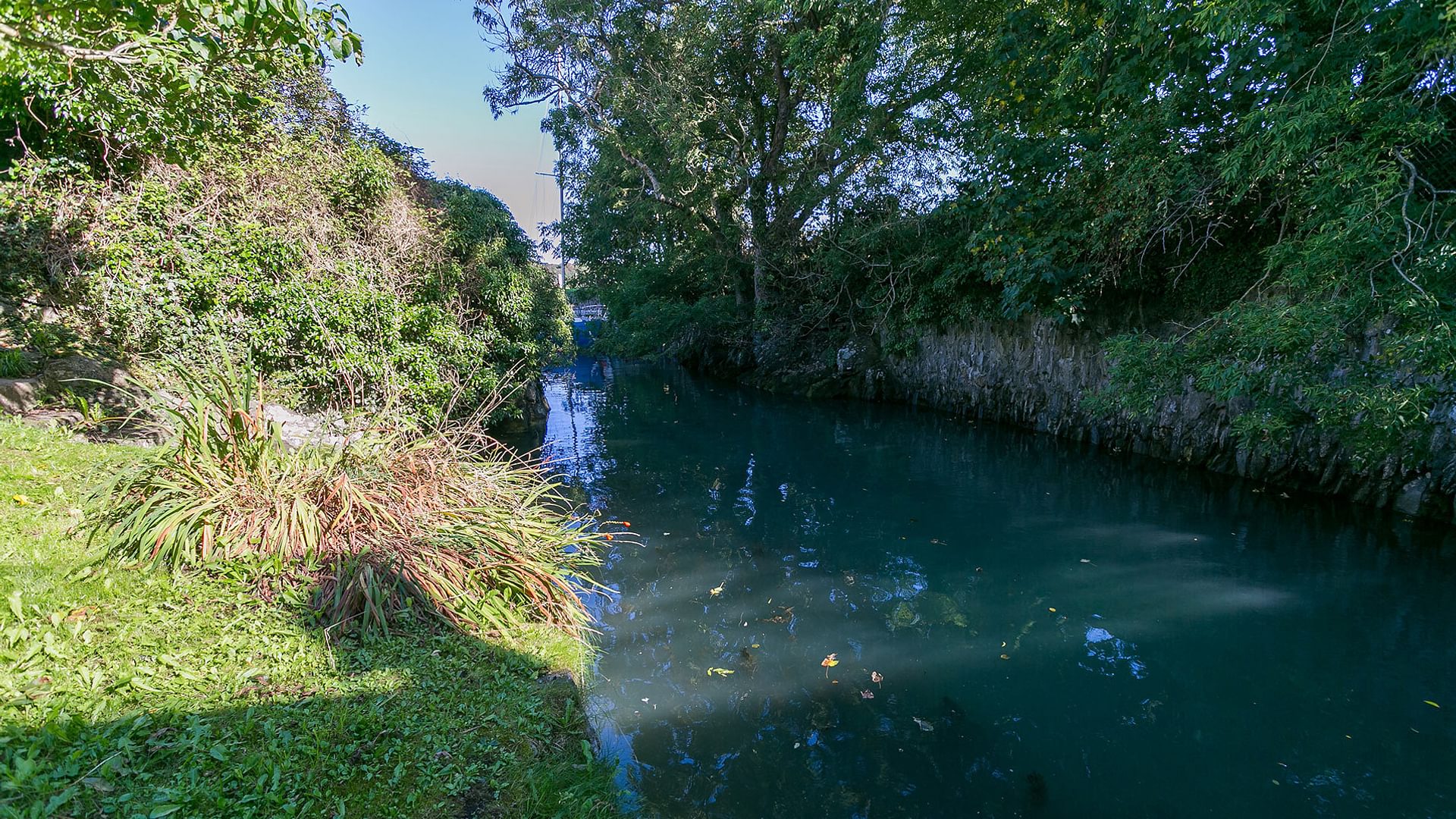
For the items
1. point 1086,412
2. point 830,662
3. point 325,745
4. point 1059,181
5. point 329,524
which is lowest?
point 830,662

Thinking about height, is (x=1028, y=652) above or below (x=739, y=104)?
below

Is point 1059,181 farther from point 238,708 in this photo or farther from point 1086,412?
point 238,708

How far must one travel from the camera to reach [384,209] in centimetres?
870

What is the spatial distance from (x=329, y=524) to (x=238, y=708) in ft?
4.60

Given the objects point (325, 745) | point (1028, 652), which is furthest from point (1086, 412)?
point (325, 745)

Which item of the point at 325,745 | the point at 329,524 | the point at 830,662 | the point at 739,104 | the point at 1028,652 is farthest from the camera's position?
the point at 739,104

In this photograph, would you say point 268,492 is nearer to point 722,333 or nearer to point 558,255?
point 722,333

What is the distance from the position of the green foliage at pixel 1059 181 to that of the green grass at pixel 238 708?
263 inches

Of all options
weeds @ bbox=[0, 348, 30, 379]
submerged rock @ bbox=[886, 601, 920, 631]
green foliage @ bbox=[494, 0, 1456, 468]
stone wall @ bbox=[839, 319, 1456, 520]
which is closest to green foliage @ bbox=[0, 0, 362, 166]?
weeds @ bbox=[0, 348, 30, 379]

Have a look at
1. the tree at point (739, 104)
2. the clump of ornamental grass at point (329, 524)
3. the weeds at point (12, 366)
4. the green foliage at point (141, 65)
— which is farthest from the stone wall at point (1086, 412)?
the weeds at point (12, 366)

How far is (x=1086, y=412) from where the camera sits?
33.1 ft

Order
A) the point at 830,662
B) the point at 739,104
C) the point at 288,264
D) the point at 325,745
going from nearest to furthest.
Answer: the point at 325,745 < the point at 830,662 < the point at 288,264 < the point at 739,104

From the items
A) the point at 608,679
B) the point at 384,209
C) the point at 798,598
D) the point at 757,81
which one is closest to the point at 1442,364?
the point at 798,598

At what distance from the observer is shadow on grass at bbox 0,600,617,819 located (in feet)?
6.11
